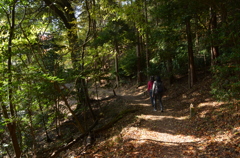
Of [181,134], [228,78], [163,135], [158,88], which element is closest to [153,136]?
[163,135]

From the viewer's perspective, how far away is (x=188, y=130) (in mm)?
6191

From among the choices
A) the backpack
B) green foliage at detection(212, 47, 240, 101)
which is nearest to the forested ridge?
green foliage at detection(212, 47, 240, 101)

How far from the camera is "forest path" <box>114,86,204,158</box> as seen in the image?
492 cm

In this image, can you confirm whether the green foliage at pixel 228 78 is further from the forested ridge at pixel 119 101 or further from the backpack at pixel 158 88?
the backpack at pixel 158 88

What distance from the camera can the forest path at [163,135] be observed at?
4918mm

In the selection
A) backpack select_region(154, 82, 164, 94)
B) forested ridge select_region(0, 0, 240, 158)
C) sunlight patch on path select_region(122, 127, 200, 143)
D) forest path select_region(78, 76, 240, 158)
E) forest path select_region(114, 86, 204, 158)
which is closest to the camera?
forest path select_region(78, 76, 240, 158)

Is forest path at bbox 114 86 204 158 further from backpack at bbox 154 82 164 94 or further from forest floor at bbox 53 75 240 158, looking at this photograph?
backpack at bbox 154 82 164 94

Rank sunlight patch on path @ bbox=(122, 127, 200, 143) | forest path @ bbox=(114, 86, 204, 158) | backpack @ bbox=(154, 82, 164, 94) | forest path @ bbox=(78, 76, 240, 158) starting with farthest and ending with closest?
backpack @ bbox=(154, 82, 164, 94)
sunlight patch on path @ bbox=(122, 127, 200, 143)
forest path @ bbox=(114, 86, 204, 158)
forest path @ bbox=(78, 76, 240, 158)

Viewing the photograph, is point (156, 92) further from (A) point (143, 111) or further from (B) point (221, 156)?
(B) point (221, 156)

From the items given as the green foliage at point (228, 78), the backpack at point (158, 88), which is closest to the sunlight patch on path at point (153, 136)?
the green foliage at point (228, 78)

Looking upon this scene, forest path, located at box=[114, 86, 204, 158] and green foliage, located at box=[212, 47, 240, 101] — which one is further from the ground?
green foliage, located at box=[212, 47, 240, 101]

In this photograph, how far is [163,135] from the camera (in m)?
6.23

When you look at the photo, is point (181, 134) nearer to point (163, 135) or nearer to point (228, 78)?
point (163, 135)

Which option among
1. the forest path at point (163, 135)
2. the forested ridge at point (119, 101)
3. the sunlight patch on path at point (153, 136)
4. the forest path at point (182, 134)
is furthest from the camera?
the sunlight patch on path at point (153, 136)
